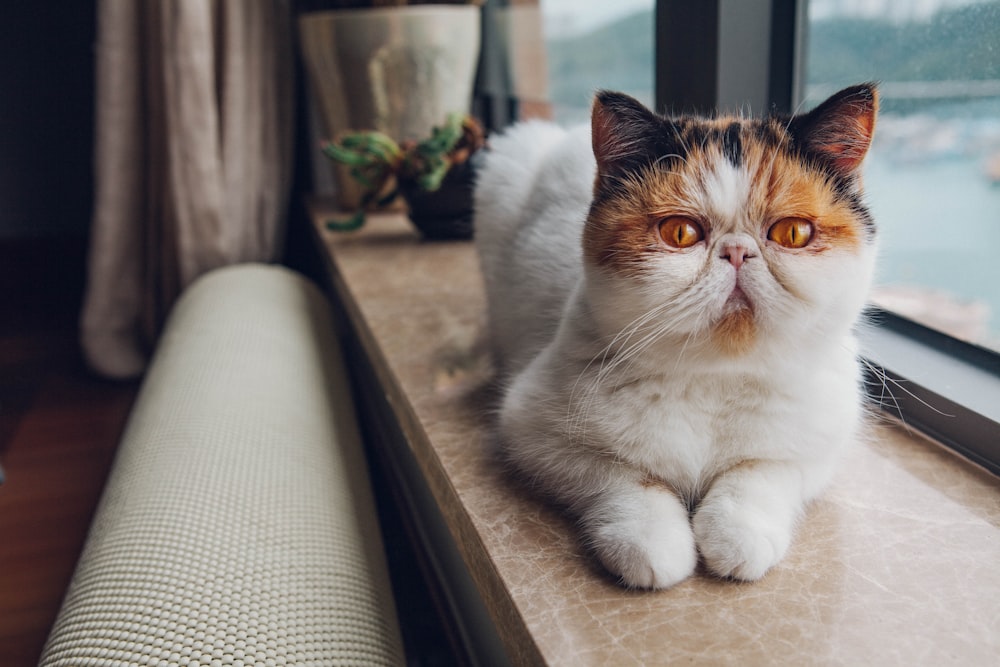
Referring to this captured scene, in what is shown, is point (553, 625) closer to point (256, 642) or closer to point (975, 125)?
point (256, 642)

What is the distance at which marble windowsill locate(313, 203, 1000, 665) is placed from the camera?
1.57 feet

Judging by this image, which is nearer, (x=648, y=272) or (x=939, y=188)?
(x=648, y=272)

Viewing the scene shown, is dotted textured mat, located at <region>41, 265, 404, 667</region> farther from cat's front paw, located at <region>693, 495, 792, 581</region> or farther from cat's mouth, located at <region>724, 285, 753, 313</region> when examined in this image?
cat's mouth, located at <region>724, 285, 753, 313</region>

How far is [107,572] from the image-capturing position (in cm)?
65

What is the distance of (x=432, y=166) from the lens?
1520 mm

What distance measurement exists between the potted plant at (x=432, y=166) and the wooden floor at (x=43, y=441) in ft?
2.63

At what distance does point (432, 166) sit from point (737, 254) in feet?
3.57

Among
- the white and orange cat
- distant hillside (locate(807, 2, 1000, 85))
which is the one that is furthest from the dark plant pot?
the white and orange cat

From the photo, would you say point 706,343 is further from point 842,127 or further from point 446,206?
point 446,206

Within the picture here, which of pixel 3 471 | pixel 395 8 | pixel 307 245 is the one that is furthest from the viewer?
pixel 307 245

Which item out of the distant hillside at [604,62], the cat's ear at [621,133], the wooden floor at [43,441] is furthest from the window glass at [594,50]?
the wooden floor at [43,441]

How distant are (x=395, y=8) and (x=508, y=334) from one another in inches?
45.2

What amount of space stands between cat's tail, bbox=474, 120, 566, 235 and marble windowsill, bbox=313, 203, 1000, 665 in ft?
0.87

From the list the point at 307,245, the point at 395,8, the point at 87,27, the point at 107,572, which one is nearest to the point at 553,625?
the point at 107,572
